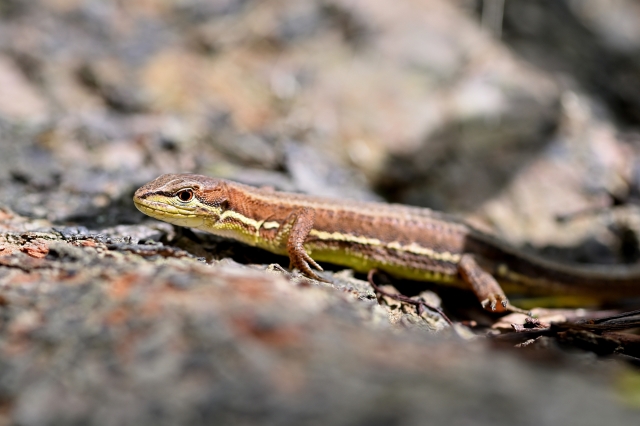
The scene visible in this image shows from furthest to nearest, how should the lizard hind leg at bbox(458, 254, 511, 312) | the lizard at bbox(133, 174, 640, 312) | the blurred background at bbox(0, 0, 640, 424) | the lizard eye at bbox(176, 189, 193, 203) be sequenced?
the blurred background at bbox(0, 0, 640, 424), the lizard hind leg at bbox(458, 254, 511, 312), the lizard at bbox(133, 174, 640, 312), the lizard eye at bbox(176, 189, 193, 203)

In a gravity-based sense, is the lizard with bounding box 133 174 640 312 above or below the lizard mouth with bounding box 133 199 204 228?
above

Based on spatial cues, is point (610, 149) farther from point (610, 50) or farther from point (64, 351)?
point (64, 351)

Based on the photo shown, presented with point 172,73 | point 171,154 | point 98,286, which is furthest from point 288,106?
point 98,286

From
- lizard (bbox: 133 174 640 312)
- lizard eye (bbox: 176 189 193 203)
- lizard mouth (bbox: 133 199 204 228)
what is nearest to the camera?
lizard mouth (bbox: 133 199 204 228)

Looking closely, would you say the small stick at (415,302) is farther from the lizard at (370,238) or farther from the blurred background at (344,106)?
the blurred background at (344,106)

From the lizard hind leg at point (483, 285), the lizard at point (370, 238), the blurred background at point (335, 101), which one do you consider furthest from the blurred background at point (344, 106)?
the lizard hind leg at point (483, 285)

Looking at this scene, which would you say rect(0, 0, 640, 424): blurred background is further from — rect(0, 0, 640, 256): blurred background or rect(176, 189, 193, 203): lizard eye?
rect(176, 189, 193, 203): lizard eye

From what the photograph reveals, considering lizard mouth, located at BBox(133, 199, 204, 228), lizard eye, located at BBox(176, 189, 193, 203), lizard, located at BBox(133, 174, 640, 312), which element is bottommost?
lizard mouth, located at BBox(133, 199, 204, 228)

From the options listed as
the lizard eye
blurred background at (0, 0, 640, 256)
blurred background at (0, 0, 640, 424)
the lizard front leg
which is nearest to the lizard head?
the lizard eye
